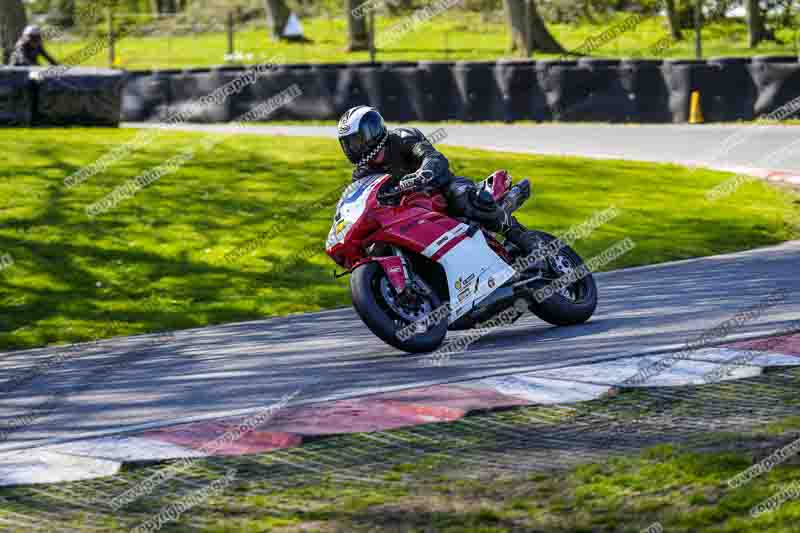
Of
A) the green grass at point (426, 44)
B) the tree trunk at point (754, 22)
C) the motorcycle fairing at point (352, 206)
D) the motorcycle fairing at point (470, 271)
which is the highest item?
the motorcycle fairing at point (352, 206)

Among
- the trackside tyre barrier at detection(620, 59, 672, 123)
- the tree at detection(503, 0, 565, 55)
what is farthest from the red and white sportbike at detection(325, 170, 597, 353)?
the tree at detection(503, 0, 565, 55)

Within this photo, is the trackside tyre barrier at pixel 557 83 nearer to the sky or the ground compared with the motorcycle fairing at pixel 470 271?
nearer to the ground

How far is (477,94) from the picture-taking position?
96.8 ft

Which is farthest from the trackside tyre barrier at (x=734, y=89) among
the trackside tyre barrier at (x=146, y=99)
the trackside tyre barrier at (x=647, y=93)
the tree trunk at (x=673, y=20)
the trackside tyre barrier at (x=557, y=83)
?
the tree trunk at (x=673, y=20)

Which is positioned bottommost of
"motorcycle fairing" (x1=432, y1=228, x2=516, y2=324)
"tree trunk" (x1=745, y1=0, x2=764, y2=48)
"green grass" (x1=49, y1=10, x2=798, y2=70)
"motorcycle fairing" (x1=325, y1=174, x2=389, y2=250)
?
"green grass" (x1=49, y1=10, x2=798, y2=70)

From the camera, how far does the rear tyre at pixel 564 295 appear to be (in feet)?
32.8

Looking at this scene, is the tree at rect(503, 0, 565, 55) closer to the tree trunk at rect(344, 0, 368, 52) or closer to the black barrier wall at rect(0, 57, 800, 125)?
the tree trunk at rect(344, 0, 368, 52)

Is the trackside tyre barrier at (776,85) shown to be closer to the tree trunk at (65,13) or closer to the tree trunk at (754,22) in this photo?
the tree trunk at (754,22)

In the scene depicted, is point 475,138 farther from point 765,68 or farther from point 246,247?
point 246,247

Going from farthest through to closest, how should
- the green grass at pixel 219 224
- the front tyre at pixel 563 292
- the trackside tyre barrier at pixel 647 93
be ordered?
the trackside tyre barrier at pixel 647 93
the green grass at pixel 219 224
the front tyre at pixel 563 292

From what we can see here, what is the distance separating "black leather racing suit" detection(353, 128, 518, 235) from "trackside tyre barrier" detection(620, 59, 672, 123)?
18.4 m

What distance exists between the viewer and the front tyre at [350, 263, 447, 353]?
902 cm

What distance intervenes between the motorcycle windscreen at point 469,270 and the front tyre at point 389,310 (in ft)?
0.48

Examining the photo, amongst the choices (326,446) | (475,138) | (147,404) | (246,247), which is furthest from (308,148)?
(326,446)
